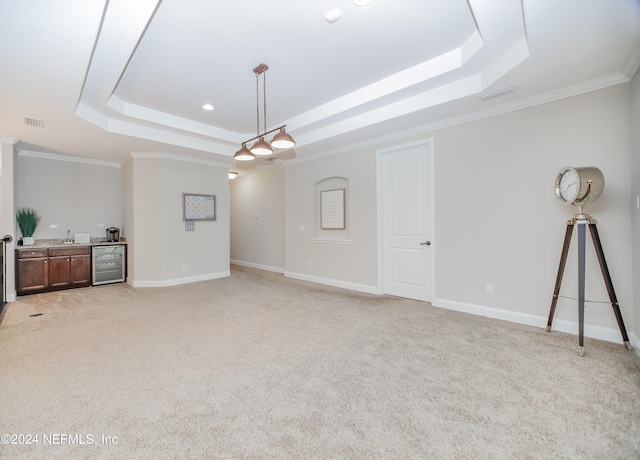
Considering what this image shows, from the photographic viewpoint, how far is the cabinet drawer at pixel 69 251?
5.16m

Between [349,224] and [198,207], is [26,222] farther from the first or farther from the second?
[349,224]

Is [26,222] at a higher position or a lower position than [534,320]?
higher

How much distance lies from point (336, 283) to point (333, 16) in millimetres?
4159

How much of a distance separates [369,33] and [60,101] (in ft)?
11.3

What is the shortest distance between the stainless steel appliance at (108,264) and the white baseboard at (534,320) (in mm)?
6024

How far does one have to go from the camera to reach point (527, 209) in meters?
3.32

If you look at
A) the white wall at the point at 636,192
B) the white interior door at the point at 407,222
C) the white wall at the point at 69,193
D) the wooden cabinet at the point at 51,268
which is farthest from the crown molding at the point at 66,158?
the white wall at the point at 636,192

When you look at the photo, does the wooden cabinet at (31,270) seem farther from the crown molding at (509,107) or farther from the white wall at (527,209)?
the white wall at (527,209)

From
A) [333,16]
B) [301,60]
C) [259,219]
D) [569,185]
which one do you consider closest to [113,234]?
[259,219]

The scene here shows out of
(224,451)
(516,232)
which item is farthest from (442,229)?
(224,451)

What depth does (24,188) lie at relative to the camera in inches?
211

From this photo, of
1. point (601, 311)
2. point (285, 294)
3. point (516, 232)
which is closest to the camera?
point (601, 311)

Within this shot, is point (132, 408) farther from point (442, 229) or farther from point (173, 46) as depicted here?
point (442, 229)

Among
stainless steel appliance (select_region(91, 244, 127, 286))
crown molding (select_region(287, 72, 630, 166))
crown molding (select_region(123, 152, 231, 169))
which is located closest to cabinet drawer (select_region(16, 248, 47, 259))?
stainless steel appliance (select_region(91, 244, 127, 286))
